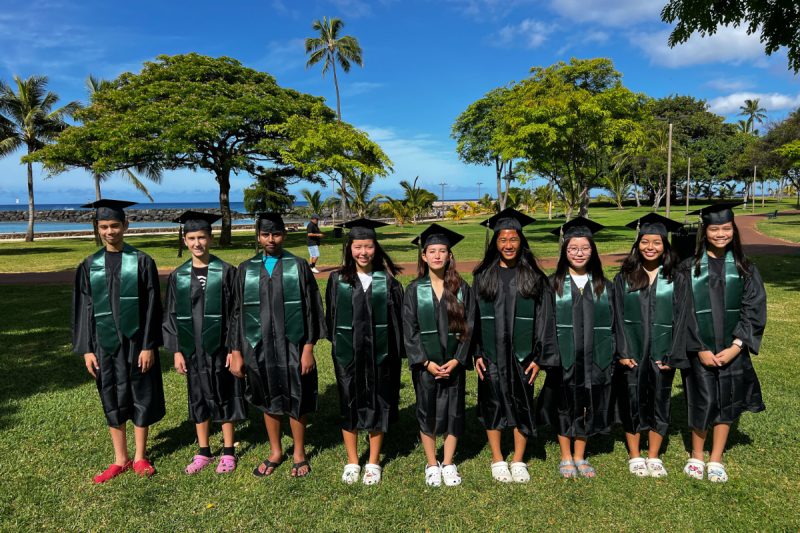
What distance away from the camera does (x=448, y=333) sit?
10.9 ft

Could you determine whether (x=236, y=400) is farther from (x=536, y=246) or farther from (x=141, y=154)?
(x=141, y=154)

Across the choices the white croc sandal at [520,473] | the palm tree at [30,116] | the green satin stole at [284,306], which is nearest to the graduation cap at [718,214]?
the white croc sandal at [520,473]

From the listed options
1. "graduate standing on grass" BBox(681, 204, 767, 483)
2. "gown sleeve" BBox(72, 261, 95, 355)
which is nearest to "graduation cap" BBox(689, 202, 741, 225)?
"graduate standing on grass" BBox(681, 204, 767, 483)

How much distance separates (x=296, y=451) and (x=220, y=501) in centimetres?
59

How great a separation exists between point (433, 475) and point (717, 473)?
196 cm

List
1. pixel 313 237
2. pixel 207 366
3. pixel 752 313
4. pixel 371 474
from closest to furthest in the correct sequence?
pixel 752 313 < pixel 371 474 < pixel 207 366 < pixel 313 237

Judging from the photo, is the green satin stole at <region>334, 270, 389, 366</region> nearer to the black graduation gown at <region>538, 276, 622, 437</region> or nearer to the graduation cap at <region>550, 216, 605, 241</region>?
the black graduation gown at <region>538, 276, 622, 437</region>

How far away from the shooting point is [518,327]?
3328 mm

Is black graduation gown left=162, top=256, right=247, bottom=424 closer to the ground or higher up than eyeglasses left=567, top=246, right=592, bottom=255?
closer to the ground

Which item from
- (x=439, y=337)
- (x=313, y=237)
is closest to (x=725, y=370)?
(x=439, y=337)

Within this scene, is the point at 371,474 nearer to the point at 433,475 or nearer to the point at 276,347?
the point at 433,475

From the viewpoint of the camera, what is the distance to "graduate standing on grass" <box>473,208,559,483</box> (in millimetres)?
3320

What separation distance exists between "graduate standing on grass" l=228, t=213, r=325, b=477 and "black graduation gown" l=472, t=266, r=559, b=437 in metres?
1.21

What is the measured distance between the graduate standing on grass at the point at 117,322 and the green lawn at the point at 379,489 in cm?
42
